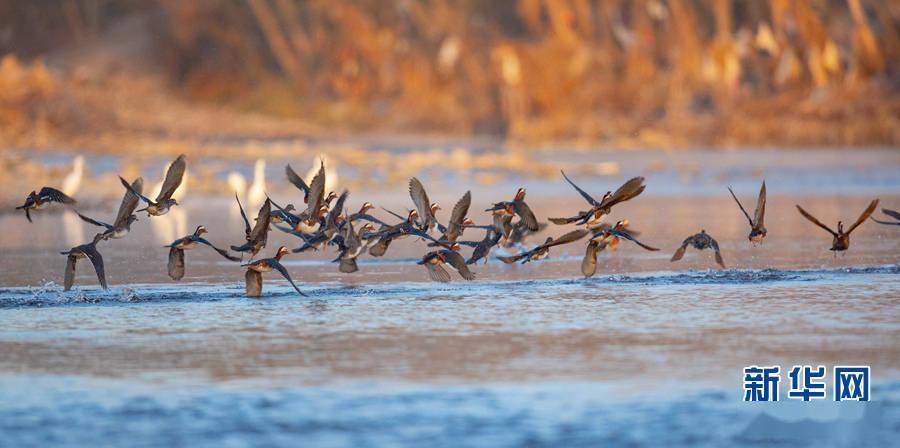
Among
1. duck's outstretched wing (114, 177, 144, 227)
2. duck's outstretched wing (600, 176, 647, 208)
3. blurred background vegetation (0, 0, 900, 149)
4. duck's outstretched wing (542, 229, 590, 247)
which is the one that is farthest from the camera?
blurred background vegetation (0, 0, 900, 149)

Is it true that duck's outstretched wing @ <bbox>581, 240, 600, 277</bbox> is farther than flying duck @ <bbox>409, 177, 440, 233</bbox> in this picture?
Yes

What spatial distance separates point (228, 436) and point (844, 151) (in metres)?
22.0

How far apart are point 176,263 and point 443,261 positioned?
1831 mm

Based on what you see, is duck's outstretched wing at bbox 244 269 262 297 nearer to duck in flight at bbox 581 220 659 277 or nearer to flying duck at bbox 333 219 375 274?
flying duck at bbox 333 219 375 274

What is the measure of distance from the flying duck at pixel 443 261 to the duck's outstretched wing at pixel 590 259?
808mm

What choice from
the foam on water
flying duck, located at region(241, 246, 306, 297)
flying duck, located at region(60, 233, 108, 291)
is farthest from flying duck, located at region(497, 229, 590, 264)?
flying duck, located at region(60, 233, 108, 291)

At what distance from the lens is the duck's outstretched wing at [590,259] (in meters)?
11.1

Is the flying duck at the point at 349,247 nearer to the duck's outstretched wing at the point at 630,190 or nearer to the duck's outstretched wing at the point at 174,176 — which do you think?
the duck's outstretched wing at the point at 174,176

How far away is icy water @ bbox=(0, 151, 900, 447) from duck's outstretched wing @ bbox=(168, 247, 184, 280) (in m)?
0.16

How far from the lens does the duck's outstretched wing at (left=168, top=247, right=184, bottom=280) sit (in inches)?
426

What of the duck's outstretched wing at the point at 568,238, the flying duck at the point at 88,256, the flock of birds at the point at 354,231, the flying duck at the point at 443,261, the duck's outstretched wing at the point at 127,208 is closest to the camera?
the flying duck at the point at 88,256

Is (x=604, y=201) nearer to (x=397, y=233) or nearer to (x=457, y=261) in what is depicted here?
(x=457, y=261)

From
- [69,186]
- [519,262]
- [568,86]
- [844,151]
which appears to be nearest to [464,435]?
[519,262]

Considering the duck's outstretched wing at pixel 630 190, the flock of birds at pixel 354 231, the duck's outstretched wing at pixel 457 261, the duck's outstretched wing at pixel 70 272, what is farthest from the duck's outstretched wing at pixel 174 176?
the duck's outstretched wing at pixel 630 190
